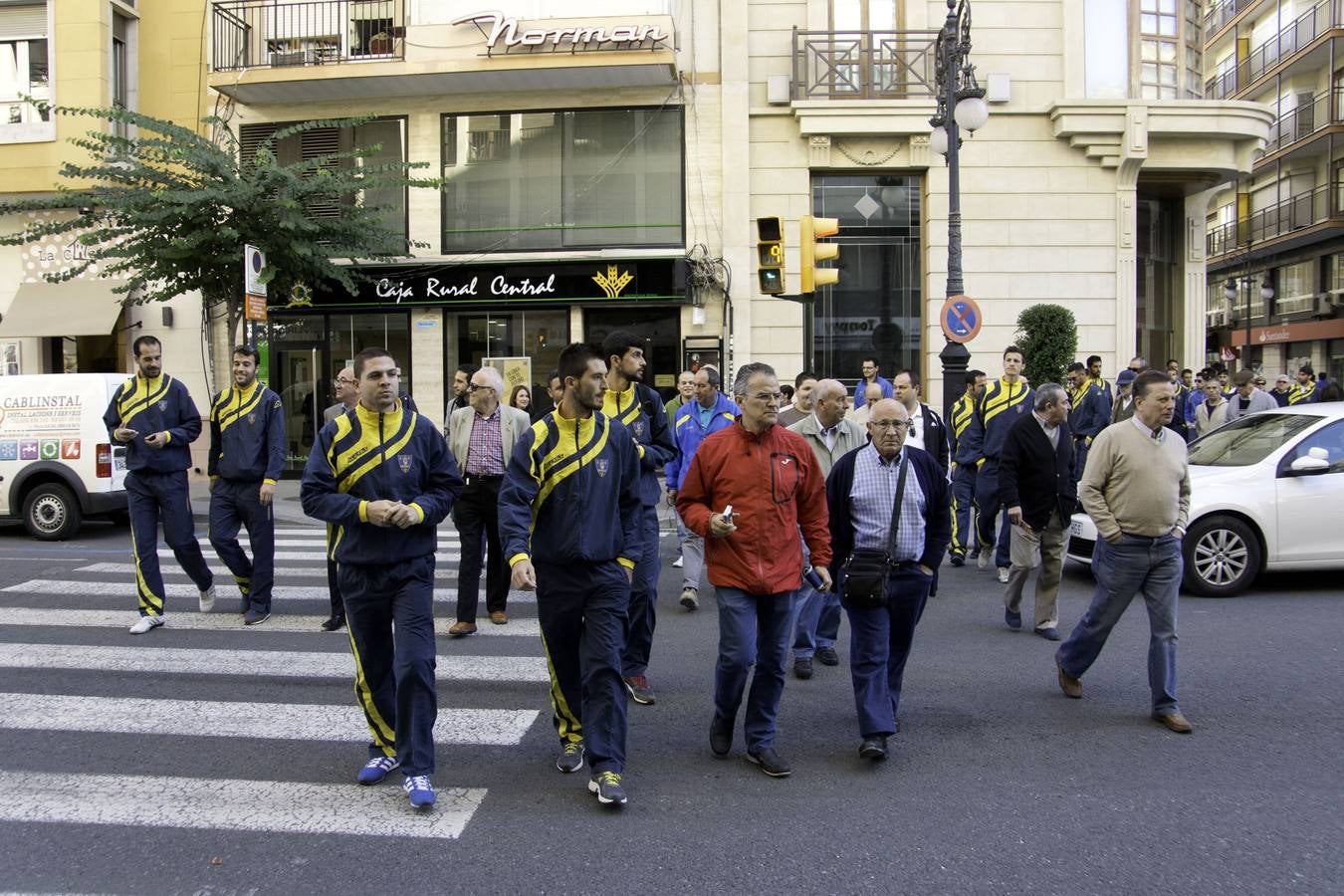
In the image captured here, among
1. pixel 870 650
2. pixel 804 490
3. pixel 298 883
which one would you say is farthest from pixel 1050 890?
pixel 298 883

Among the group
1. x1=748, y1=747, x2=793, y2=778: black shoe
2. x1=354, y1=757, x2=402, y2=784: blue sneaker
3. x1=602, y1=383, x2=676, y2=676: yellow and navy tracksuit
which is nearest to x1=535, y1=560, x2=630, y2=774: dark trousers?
x1=748, y1=747, x2=793, y2=778: black shoe

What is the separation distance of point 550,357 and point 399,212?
3.83m

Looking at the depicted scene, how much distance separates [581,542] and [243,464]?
4.44 m

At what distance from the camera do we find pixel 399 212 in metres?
19.4

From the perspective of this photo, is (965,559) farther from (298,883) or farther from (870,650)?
(298,883)

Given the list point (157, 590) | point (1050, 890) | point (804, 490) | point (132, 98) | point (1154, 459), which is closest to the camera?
point (1050, 890)

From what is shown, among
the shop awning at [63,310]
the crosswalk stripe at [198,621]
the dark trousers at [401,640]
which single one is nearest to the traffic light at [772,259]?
the crosswalk stripe at [198,621]

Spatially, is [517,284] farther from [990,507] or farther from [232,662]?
[232,662]

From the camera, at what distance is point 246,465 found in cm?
807

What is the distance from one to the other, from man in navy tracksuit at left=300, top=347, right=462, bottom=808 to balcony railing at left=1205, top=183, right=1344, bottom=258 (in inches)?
1643

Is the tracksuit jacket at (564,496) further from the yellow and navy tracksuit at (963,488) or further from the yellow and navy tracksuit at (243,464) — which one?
the yellow and navy tracksuit at (963,488)

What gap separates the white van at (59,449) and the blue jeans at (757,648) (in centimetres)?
994

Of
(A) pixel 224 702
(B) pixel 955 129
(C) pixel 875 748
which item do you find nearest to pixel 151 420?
(A) pixel 224 702

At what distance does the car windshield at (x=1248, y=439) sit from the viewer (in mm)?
9227
